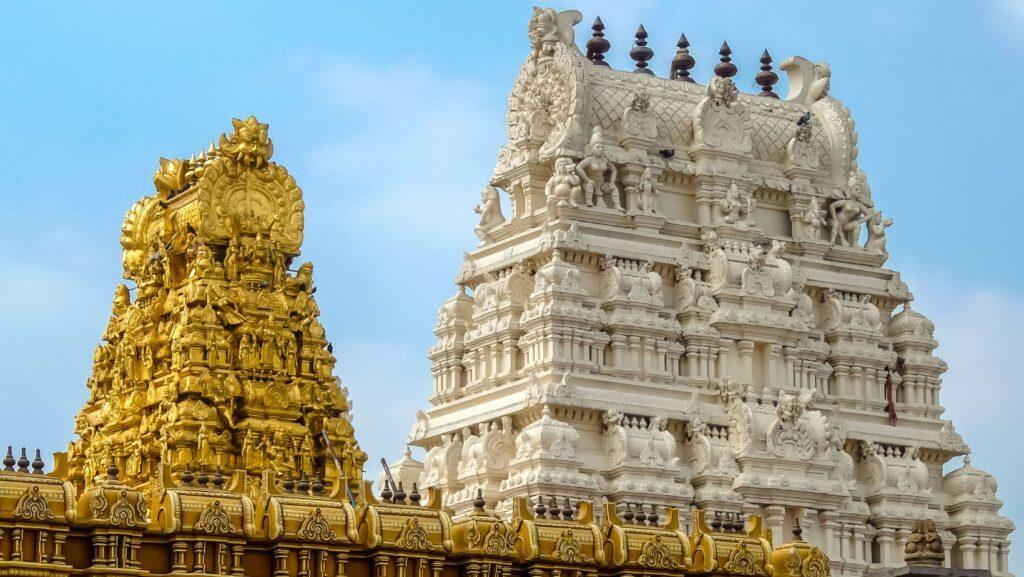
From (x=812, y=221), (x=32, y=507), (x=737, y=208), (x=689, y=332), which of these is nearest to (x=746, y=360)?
(x=689, y=332)

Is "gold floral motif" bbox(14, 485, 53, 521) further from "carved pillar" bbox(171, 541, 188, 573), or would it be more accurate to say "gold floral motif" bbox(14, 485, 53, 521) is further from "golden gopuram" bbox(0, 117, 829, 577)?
"carved pillar" bbox(171, 541, 188, 573)

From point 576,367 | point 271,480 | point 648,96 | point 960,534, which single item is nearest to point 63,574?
point 271,480

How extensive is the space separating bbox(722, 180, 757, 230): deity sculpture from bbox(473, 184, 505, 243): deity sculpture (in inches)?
227

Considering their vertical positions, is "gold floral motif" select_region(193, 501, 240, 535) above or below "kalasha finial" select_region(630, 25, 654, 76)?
below

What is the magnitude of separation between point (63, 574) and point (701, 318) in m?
32.2

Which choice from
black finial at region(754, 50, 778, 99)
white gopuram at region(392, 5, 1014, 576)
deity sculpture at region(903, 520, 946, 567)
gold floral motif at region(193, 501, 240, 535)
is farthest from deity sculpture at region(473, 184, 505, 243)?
gold floral motif at region(193, 501, 240, 535)

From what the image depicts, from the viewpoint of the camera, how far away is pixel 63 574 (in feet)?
98.3

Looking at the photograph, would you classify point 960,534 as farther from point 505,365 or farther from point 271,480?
point 271,480

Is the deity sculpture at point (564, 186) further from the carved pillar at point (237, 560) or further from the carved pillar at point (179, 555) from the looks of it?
the carved pillar at point (179, 555)

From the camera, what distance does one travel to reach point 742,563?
3544cm

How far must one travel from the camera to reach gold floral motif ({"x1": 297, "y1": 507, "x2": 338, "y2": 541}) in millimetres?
31750

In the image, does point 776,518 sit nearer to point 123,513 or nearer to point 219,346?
point 219,346

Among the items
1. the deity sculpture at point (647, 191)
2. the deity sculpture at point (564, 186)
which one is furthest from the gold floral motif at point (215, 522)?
the deity sculpture at point (647, 191)

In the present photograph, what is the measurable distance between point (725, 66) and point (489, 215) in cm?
830
